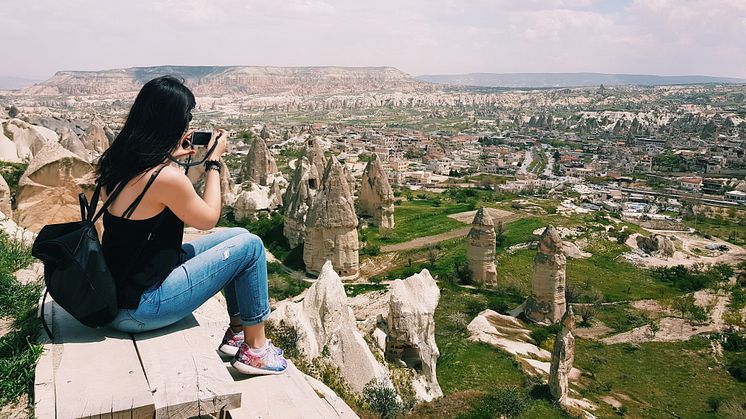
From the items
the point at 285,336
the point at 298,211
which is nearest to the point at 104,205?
the point at 285,336

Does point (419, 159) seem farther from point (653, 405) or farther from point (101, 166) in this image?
point (101, 166)

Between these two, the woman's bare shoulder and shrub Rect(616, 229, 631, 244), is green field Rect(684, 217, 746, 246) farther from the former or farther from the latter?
the woman's bare shoulder

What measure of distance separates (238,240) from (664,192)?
58.1m

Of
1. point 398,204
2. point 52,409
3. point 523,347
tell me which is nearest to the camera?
point 52,409

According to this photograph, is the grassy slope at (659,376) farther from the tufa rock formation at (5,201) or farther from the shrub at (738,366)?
the tufa rock formation at (5,201)

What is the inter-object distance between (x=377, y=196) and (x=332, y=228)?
7.21m

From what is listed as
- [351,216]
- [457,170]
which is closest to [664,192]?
[457,170]

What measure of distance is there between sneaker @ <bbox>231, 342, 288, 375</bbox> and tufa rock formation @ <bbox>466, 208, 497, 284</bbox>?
17.1 meters

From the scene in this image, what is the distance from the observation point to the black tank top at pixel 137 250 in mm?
2943

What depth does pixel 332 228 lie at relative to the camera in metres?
18.8

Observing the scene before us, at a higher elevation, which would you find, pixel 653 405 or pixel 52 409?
pixel 52 409

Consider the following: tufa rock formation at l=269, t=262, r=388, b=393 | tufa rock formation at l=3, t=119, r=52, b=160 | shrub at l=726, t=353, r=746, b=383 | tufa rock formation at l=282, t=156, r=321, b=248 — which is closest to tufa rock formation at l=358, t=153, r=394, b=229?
tufa rock formation at l=282, t=156, r=321, b=248

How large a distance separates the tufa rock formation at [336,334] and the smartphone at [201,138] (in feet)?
9.73

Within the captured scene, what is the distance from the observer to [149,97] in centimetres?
300
